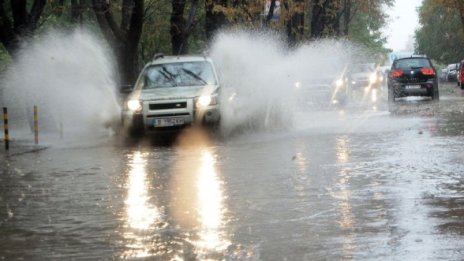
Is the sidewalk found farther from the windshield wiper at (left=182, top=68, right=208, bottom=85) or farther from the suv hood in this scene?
the windshield wiper at (left=182, top=68, right=208, bottom=85)

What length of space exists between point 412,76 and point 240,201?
26.4m

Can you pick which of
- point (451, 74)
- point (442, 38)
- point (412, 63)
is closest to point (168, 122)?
point (412, 63)

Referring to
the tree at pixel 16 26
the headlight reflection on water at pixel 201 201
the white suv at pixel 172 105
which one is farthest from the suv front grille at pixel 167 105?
the tree at pixel 16 26

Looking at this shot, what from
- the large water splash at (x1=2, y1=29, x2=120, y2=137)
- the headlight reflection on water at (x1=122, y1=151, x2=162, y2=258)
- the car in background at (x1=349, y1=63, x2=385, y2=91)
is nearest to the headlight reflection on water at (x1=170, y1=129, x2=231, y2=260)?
the headlight reflection on water at (x1=122, y1=151, x2=162, y2=258)

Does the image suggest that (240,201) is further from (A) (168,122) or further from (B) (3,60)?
(B) (3,60)

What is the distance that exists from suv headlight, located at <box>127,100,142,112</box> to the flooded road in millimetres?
995

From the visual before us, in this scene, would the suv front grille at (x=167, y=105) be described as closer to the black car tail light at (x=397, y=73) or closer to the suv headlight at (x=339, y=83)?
the black car tail light at (x=397, y=73)

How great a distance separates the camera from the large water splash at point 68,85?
81.5 ft

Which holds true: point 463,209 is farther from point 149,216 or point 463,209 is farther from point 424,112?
point 424,112

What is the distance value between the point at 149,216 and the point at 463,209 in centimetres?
313

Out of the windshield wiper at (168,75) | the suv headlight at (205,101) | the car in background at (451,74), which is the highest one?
the windshield wiper at (168,75)

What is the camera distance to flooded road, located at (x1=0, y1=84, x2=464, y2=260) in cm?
768

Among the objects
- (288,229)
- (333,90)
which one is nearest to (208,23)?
(333,90)

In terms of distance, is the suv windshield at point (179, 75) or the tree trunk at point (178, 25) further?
the tree trunk at point (178, 25)
